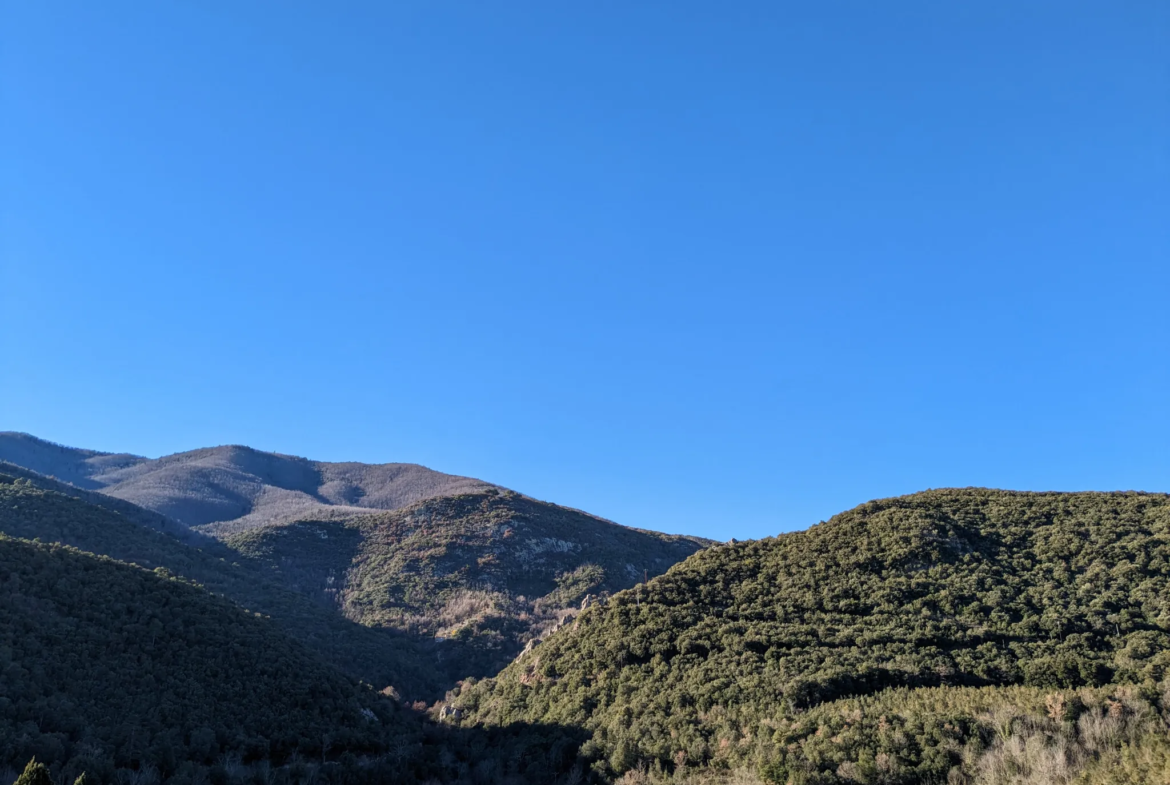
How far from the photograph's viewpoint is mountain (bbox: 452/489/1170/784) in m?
19.6

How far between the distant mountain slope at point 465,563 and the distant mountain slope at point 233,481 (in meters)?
15.1

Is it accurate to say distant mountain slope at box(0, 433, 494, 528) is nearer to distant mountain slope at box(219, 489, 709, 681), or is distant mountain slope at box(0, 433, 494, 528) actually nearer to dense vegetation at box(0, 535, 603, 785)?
distant mountain slope at box(219, 489, 709, 681)

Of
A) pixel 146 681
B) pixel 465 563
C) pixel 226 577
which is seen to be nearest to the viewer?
pixel 146 681

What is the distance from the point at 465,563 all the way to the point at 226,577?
21.8 metres

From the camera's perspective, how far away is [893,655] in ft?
90.7

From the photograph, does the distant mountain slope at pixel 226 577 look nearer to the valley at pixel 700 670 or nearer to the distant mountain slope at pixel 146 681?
the valley at pixel 700 670

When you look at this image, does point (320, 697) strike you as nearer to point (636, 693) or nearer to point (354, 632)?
point (636, 693)

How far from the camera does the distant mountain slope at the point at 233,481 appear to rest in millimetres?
100500

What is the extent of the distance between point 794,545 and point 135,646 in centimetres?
3304

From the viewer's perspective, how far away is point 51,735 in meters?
21.0

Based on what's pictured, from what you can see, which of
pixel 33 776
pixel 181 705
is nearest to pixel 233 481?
pixel 181 705

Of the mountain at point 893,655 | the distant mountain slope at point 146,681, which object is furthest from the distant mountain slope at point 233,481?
the mountain at point 893,655

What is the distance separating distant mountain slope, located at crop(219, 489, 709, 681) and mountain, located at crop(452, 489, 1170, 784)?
694 inches

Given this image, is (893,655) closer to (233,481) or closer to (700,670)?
(700,670)
